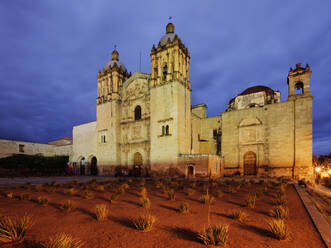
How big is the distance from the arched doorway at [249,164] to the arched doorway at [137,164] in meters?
14.8

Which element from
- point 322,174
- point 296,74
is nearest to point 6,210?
point 296,74

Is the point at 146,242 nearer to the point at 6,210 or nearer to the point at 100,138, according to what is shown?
the point at 6,210

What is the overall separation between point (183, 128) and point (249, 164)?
32.7 feet

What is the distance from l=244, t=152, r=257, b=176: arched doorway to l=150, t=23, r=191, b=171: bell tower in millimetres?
7841

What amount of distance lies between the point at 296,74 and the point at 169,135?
17.6m

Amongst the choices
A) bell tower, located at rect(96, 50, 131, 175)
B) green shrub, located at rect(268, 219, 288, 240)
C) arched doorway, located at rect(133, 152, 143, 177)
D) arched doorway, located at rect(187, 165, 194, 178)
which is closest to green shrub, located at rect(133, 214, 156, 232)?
green shrub, located at rect(268, 219, 288, 240)

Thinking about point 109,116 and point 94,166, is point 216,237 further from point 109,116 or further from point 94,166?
point 94,166

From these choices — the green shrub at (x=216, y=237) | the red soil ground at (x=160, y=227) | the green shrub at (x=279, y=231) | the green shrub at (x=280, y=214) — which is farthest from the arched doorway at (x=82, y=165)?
the green shrub at (x=279, y=231)

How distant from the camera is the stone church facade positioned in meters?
21.6

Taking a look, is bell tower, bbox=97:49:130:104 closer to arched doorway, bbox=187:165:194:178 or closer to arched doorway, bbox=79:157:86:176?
arched doorway, bbox=79:157:86:176

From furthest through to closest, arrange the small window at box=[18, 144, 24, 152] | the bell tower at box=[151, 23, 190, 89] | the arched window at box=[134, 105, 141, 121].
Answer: the small window at box=[18, 144, 24, 152] < the arched window at box=[134, 105, 141, 121] < the bell tower at box=[151, 23, 190, 89]

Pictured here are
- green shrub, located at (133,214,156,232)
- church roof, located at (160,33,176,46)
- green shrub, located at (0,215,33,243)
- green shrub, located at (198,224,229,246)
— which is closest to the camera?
green shrub, located at (198,224,229,246)

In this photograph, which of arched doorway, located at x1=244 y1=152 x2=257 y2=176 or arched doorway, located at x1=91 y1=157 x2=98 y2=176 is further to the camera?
arched doorway, located at x1=91 y1=157 x2=98 y2=176

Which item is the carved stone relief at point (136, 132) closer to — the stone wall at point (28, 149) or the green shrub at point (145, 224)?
the stone wall at point (28, 149)
